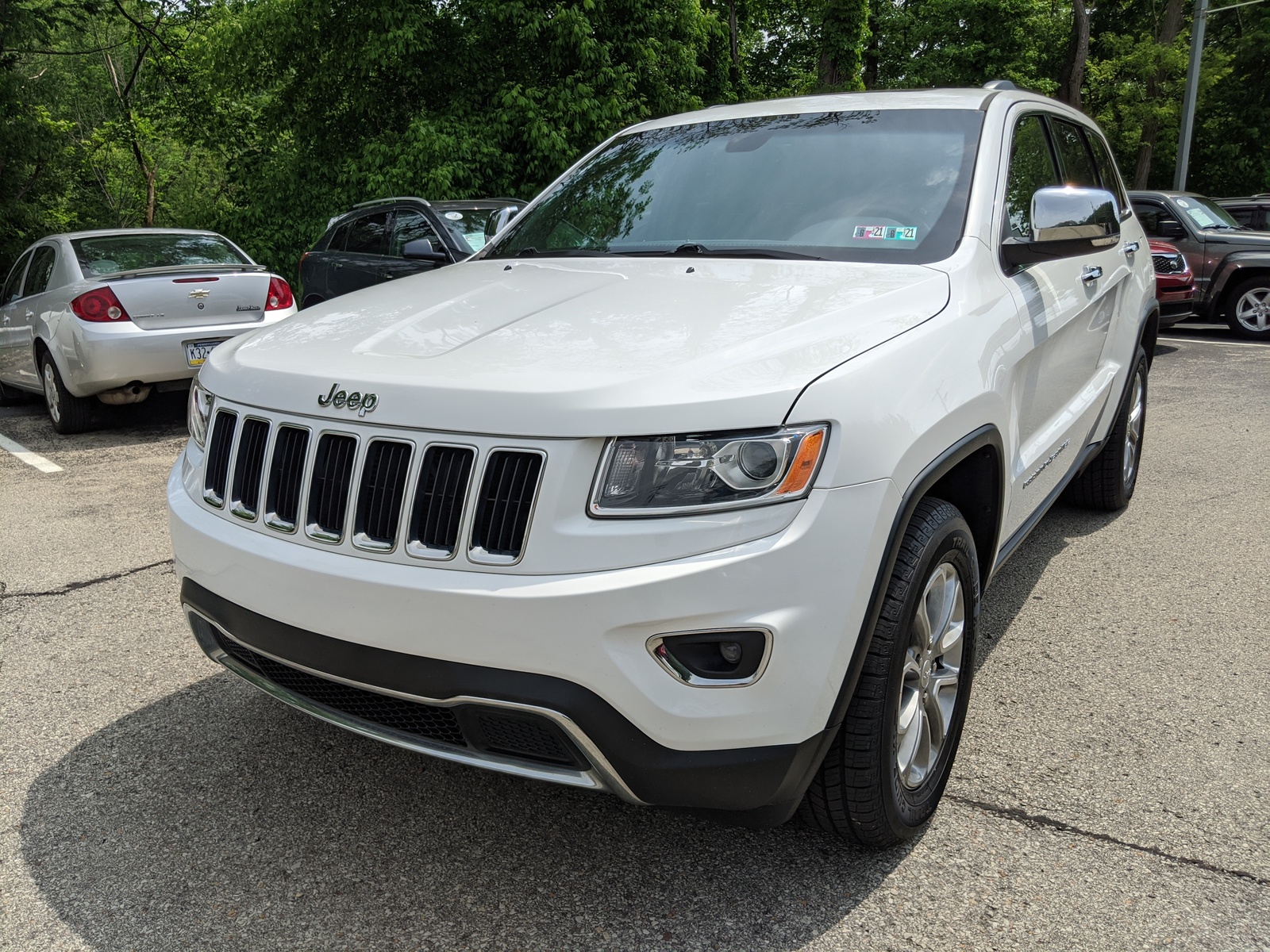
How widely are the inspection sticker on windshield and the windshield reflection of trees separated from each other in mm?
650

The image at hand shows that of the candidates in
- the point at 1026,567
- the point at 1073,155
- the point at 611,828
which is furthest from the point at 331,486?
the point at 1073,155

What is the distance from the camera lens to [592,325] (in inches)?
99.0

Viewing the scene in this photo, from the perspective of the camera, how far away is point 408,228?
9539 mm

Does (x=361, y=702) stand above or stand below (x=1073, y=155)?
below

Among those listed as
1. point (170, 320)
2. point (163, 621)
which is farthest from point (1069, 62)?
point (163, 621)

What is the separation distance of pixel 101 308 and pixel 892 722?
722 cm

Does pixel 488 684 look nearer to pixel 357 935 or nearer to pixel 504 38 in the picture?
pixel 357 935

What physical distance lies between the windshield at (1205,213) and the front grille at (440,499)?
1260cm

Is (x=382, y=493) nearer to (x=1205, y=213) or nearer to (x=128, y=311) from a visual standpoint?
(x=128, y=311)

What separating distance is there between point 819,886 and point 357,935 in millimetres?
1021

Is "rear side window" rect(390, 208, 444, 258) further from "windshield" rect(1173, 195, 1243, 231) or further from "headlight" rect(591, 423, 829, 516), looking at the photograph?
"windshield" rect(1173, 195, 1243, 231)

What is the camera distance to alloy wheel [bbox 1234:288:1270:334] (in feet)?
39.8

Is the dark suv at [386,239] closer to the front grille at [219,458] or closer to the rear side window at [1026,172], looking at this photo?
the rear side window at [1026,172]

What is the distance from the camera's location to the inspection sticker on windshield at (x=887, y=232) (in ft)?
9.90
